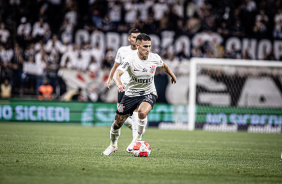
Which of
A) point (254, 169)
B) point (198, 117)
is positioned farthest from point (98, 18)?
point (254, 169)

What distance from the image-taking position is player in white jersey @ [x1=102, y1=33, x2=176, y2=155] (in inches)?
322

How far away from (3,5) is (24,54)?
11.3 feet

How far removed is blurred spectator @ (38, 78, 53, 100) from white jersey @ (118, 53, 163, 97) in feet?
33.0

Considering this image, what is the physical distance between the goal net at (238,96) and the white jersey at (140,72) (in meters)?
10.4

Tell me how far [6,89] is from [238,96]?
9.59 m

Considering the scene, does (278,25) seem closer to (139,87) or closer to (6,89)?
(6,89)

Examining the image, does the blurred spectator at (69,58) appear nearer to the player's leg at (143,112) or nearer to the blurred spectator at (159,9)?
the blurred spectator at (159,9)

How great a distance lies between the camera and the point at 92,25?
21062mm

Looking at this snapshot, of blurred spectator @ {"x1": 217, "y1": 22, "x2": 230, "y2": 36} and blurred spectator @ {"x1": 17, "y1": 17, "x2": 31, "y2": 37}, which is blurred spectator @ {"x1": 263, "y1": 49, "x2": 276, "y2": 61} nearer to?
blurred spectator @ {"x1": 217, "y1": 22, "x2": 230, "y2": 36}

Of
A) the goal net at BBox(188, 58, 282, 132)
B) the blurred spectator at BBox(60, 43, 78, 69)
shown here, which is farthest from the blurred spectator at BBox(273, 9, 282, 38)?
the blurred spectator at BBox(60, 43, 78, 69)

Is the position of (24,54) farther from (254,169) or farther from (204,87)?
(254,169)

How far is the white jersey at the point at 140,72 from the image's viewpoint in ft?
27.0

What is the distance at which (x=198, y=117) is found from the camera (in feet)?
62.4

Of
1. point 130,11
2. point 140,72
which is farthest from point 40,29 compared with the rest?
point 140,72
